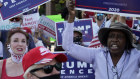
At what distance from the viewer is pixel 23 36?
3709mm

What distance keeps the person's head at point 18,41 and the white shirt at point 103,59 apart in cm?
50

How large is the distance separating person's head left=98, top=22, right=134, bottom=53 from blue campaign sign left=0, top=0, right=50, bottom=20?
1624 millimetres

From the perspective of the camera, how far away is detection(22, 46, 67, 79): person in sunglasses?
2.25 metres

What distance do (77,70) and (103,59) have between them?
149cm

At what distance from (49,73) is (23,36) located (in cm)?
153

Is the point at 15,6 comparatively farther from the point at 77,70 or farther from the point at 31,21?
the point at 31,21

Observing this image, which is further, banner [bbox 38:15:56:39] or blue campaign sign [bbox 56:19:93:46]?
banner [bbox 38:15:56:39]

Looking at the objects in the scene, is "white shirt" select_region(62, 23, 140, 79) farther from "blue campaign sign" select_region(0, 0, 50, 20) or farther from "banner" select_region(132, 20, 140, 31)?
"banner" select_region(132, 20, 140, 31)

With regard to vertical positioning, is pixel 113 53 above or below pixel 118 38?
below

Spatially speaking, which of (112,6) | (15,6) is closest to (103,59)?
(112,6)

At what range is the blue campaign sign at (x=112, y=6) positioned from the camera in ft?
11.5

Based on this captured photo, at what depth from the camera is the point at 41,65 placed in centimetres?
228

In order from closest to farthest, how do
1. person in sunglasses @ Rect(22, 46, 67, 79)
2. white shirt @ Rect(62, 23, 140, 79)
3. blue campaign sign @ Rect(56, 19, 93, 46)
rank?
person in sunglasses @ Rect(22, 46, 67, 79) < white shirt @ Rect(62, 23, 140, 79) < blue campaign sign @ Rect(56, 19, 93, 46)

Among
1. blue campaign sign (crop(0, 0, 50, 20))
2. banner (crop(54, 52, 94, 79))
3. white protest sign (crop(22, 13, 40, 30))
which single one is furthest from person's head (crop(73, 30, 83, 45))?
white protest sign (crop(22, 13, 40, 30))
